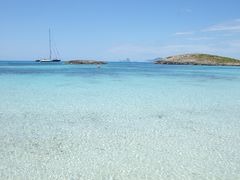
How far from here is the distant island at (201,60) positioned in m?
112

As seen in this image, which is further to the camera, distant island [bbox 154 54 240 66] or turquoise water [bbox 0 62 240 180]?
distant island [bbox 154 54 240 66]

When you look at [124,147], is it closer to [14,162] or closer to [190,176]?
[190,176]

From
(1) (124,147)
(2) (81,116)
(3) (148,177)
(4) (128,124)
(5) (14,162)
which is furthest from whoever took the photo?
(2) (81,116)

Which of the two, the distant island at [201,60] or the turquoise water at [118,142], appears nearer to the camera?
the turquoise water at [118,142]

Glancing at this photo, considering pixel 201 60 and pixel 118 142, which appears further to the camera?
pixel 201 60

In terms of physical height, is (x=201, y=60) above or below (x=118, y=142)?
above

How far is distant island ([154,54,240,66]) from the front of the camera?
11219cm

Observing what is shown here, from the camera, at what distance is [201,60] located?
116m

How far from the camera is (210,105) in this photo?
16234 mm

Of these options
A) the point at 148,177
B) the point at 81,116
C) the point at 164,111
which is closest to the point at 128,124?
the point at 81,116

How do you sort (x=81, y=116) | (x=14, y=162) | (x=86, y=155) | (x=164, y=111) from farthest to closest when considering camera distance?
(x=164, y=111)
(x=81, y=116)
(x=86, y=155)
(x=14, y=162)

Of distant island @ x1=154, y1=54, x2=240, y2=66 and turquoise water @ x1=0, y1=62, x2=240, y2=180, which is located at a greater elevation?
distant island @ x1=154, y1=54, x2=240, y2=66

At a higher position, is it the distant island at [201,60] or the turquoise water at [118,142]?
the distant island at [201,60]

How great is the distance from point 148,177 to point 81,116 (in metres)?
6.54
